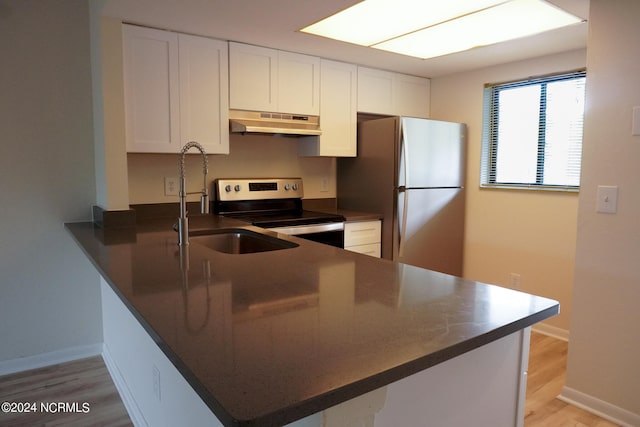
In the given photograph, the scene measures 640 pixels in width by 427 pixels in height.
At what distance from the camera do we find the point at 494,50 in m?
3.07

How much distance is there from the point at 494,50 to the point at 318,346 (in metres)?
2.91

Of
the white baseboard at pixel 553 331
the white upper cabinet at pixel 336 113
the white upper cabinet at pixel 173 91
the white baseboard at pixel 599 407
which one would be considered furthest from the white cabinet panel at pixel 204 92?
the white baseboard at pixel 553 331

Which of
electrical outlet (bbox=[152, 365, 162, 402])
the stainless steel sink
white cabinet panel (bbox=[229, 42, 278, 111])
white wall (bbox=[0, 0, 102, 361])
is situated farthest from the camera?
white cabinet panel (bbox=[229, 42, 278, 111])

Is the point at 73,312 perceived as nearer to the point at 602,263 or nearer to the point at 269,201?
the point at 269,201

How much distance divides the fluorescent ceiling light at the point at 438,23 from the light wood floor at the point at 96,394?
211 cm

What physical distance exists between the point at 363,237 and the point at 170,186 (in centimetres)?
146

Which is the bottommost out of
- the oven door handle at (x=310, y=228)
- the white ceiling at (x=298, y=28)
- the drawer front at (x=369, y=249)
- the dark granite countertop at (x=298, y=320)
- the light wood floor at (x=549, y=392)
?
the light wood floor at (x=549, y=392)

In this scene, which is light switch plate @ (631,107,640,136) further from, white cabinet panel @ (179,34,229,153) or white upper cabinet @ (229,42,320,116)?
white cabinet panel @ (179,34,229,153)

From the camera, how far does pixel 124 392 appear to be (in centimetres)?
230

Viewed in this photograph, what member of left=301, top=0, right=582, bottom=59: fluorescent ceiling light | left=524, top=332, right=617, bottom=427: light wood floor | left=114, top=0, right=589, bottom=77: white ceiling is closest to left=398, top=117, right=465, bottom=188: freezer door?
left=114, top=0, right=589, bottom=77: white ceiling

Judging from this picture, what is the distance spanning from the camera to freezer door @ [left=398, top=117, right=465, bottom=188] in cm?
329

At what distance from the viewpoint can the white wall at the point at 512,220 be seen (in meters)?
3.22

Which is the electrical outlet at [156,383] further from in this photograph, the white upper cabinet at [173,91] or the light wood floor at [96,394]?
the white upper cabinet at [173,91]

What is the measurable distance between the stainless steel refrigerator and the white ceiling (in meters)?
0.50
